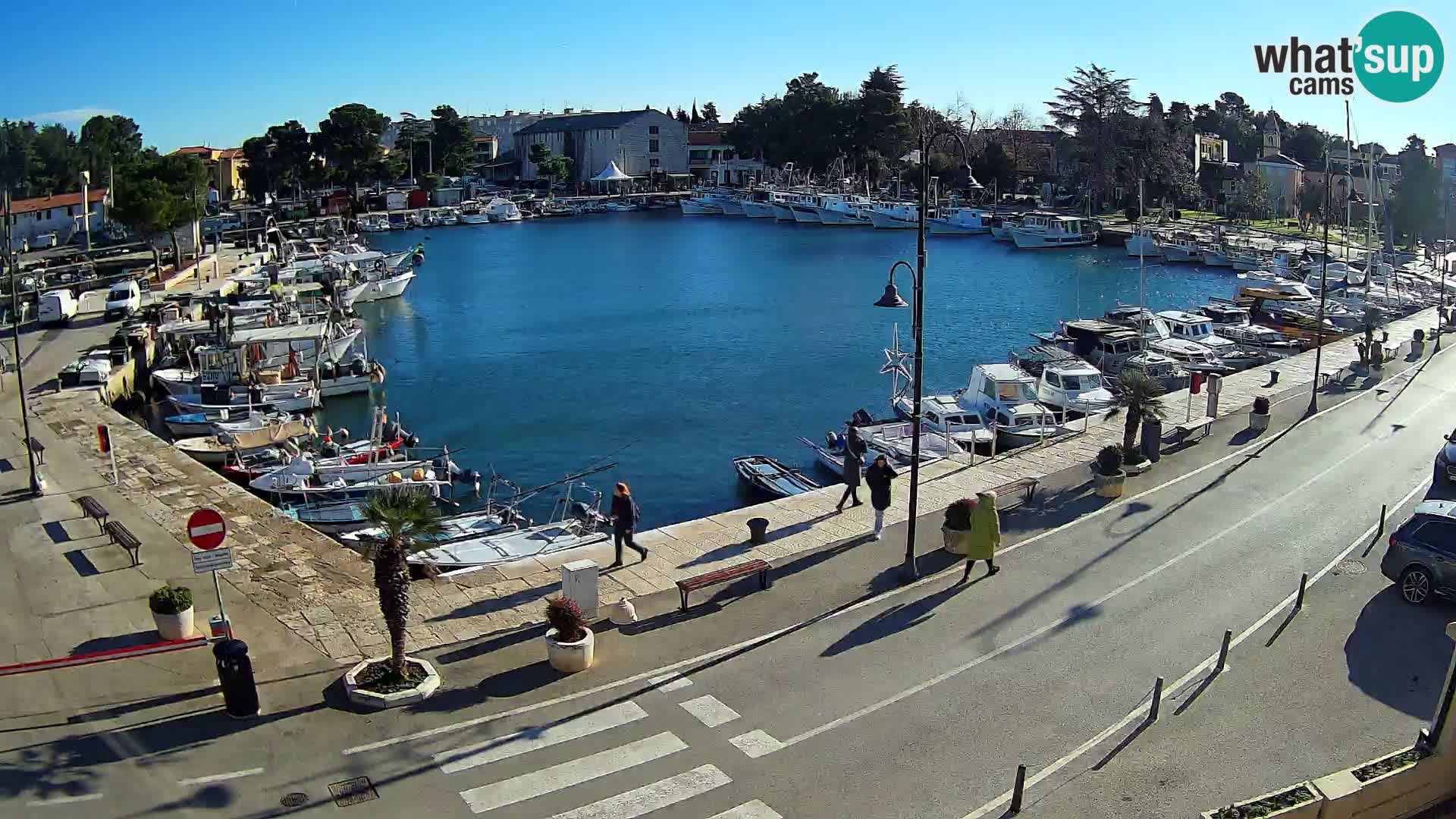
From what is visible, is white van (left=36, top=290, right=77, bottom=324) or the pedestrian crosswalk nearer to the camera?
the pedestrian crosswalk

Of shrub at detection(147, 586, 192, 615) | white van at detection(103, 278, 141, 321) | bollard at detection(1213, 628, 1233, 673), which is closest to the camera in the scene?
bollard at detection(1213, 628, 1233, 673)

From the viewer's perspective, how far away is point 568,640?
568 inches

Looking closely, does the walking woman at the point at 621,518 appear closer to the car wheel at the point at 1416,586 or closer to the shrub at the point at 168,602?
the shrub at the point at 168,602

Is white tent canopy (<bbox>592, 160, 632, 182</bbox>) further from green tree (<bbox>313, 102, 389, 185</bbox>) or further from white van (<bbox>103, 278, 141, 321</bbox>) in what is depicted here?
white van (<bbox>103, 278, 141, 321</bbox>)

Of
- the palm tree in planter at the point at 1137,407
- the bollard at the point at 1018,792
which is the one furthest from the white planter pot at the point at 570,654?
the palm tree in planter at the point at 1137,407

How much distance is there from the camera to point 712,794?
1155 cm

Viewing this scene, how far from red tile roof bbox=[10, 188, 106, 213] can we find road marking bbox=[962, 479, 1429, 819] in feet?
314

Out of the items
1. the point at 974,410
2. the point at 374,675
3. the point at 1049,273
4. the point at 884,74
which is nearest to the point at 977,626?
the point at 374,675

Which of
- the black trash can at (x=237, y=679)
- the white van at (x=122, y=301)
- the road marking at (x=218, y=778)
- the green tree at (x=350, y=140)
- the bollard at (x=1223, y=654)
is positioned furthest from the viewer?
the green tree at (x=350, y=140)

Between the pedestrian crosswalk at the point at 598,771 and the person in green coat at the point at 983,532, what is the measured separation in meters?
5.88

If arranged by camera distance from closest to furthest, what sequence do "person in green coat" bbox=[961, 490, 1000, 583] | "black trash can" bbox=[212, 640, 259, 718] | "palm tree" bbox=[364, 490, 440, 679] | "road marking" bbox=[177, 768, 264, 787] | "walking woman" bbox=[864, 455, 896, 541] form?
"road marking" bbox=[177, 768, 264, 787]
"black trash can" bbox=[212, 640, 259, 718]
"palm tree" bbox=[364, 490, 440, 679]
"person in green coat" bbox=[961, 490, 1000, 583]
"walking woman" bbox=[864, 455, 896, 541]

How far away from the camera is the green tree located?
129m

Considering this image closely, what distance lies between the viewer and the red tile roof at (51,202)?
294 feet

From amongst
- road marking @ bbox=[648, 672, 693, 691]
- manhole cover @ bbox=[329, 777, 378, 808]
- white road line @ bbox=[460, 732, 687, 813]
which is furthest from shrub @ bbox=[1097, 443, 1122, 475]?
manhole cover @ bbox=[329, 777, 378, 808]
